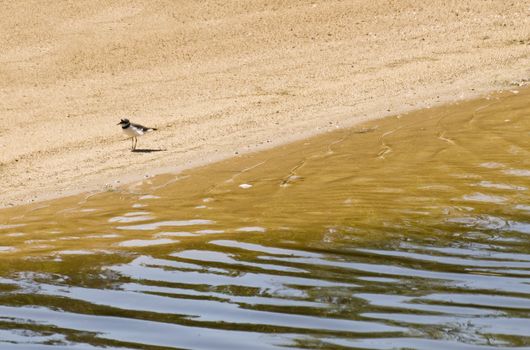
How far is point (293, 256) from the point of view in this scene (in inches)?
258

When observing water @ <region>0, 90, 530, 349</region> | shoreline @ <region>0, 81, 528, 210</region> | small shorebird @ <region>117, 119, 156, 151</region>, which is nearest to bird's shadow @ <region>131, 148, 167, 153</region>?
small shorebird @ <region>117, 119, 156, 151</region>

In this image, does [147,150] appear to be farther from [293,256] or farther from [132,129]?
[293,256]

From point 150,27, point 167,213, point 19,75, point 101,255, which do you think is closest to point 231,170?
point 167,213

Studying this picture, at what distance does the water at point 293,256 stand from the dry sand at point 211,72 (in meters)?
1.64

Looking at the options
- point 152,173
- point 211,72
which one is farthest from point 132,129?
point 211,72

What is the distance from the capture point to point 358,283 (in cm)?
575

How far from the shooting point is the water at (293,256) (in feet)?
16.4

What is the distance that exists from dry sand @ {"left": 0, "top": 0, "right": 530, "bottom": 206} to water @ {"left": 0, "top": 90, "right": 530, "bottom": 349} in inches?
64.6

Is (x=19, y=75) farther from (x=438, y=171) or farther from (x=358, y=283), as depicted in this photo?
(x=358, y=283)

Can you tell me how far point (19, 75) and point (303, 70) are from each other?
→ 4.10m

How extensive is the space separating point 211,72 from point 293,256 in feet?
32.0

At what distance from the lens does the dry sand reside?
40.1ft

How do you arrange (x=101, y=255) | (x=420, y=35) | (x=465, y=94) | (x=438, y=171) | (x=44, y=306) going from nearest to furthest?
1. (x=44, y=306)
2. (x=101, y=255)
3. (x=438, y=171)
4. (x=465, y=94)
5. (x=420, y=35)

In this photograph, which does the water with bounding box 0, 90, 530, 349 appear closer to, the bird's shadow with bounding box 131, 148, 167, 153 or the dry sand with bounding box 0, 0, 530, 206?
the bird's shadow with bounding box 131, 148, 167, 153
